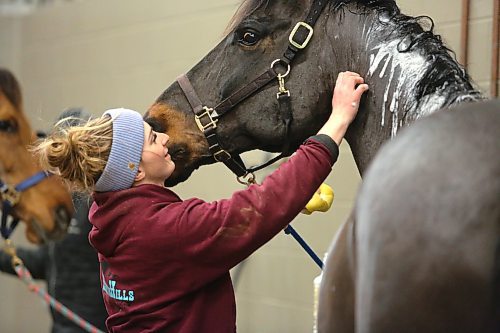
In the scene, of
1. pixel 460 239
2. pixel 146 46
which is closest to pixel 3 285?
pixel 146 46

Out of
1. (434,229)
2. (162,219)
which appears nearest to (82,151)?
(162,219)

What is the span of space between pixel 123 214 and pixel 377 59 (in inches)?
25.2

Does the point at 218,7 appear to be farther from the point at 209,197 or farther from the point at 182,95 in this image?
the point at 182,95

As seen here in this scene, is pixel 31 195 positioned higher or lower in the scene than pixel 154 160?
lower

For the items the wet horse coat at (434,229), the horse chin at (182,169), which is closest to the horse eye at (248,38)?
the horse chin at (182,169)

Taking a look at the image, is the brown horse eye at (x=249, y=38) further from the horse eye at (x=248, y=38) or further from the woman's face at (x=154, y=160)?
the woman's face at (x=154, y=160)

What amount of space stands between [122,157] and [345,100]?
0.50 m

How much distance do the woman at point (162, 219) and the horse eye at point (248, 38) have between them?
33cm

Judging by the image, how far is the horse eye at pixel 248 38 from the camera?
2061 mm

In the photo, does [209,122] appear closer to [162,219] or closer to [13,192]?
[162,219]

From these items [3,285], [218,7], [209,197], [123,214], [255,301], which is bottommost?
[3,285]

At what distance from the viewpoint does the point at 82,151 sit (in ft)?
5.69

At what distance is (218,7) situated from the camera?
4.50 metres

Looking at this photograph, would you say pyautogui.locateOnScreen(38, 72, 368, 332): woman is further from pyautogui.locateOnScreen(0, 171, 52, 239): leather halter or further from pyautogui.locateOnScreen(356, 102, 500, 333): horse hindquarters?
pyautogui.locateOnScreen(0, 171, 52, 239): leather halter
